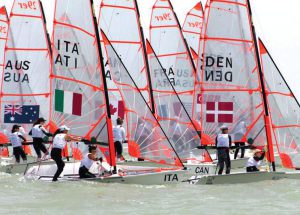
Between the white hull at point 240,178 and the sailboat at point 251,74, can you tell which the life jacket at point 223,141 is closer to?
the white hull at point 240,178

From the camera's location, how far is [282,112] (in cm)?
2022

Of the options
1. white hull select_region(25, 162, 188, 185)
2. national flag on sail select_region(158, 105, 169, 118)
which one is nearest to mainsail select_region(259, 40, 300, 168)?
white hull select_region(25, 162, 188, 185)

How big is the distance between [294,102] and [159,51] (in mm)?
9494

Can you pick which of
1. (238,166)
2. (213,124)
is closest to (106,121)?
(213,124)

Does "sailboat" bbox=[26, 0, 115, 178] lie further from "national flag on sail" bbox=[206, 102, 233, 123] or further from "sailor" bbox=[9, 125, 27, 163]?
"sailor" bbox=[9, 125, 27, 163]

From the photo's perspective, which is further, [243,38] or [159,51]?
[159,51]

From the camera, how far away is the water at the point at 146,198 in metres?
14.8

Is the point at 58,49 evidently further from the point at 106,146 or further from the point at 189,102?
the point at 189,102

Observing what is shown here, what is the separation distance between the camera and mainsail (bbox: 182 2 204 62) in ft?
109

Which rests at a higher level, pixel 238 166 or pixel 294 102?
pixel 294 102

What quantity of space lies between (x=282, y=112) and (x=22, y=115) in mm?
9577

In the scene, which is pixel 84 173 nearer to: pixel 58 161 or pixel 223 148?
pixel 58 161

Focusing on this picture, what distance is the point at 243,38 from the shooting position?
21.1 meters

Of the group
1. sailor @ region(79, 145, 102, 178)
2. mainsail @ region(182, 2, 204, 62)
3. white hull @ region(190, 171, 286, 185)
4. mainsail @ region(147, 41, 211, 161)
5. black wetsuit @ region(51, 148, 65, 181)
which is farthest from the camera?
mainsail @ region(182, 2, 204, 62)
